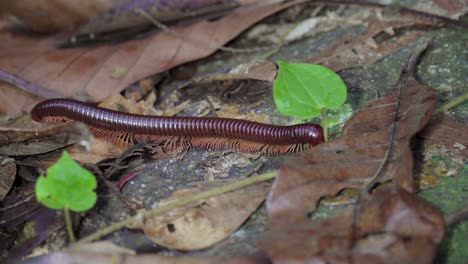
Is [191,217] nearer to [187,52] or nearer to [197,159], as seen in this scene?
[197,159]

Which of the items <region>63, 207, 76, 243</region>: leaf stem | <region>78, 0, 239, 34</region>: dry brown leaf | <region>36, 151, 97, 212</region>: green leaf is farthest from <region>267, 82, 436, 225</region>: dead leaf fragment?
<region>78, 0, 239, 34</region>: dry brown leaf

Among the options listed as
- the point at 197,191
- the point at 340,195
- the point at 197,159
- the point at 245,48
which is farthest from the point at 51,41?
the point at 340,195

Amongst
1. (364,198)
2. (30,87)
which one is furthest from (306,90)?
(30,87)

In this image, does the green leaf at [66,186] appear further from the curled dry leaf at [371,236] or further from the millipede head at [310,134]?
the millipede head at [310,134]

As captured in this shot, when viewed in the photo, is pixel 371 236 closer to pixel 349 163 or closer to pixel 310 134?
pixel 349 163

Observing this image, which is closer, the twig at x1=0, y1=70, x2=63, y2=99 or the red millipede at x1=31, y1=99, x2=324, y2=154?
the red millipede at x1=31, y1=99, x2=324, y2=154

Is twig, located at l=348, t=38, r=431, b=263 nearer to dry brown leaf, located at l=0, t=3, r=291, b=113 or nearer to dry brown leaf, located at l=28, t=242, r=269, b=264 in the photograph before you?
dry brown leaf, located at l=28, t=242, r=269, b=264
